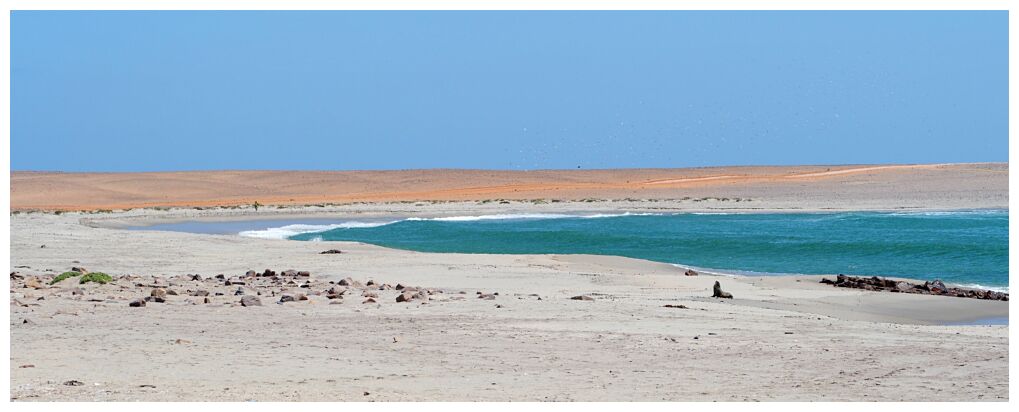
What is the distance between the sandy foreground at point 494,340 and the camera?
23.6 feet

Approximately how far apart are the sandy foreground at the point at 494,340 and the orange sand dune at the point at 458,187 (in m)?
38.4

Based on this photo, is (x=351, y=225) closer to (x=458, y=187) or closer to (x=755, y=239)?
(x=755, y=239)

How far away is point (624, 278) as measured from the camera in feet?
52.6

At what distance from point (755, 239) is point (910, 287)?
11.4m

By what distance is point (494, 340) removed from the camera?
30.2ft

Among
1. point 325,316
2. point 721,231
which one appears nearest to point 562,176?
point 721,231

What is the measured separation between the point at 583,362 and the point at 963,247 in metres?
17.0

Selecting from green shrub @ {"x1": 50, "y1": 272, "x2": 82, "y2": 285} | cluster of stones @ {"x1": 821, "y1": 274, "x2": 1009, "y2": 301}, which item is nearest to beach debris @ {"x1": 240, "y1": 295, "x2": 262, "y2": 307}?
green shrub @ {"x1": 50, "y1": 272, "x2": 82, "y2": 285}

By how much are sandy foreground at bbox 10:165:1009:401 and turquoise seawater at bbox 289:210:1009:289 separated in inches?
178

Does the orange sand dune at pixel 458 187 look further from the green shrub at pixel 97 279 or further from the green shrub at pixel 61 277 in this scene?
the green shrub at pixel 97 279

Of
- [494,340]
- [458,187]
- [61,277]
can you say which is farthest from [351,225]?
[458,187]

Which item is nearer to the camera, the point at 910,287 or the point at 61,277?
the point at 61,277

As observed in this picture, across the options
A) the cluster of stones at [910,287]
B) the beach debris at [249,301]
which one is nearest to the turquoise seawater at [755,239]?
the cluster of stones at [910,287]
